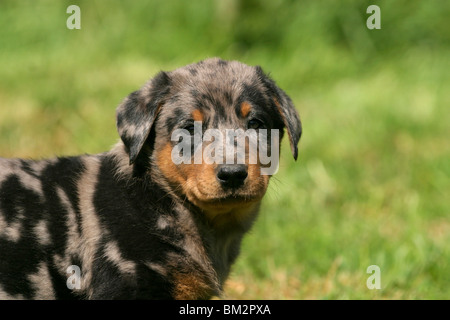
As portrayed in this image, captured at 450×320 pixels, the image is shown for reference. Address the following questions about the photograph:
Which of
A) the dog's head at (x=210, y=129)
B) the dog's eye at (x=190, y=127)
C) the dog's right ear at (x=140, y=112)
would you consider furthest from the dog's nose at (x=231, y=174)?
the dog's right ear at (x=140, y=112)

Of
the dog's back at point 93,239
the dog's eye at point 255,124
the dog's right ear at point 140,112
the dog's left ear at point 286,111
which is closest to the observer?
the dog's back at point 93,239

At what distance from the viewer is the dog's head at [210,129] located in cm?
415

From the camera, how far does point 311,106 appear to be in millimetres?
9805

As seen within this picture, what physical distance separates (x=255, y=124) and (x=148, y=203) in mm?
845

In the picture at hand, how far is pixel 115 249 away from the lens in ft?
13.5

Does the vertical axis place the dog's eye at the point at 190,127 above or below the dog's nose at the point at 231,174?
above

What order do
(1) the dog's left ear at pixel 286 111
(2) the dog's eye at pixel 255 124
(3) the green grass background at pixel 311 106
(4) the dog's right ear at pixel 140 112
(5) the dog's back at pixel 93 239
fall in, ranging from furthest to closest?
(3) the green grass background at pixel 311 106 < (1) the dog's left ear at pixel 286 111 < (2) the dog's eye at pixel 255 124 < (4) the dog's right ear at pixel 140 112 < (5) the dog's back at pixel 93 239

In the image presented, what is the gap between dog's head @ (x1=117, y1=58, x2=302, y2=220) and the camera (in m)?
4.15

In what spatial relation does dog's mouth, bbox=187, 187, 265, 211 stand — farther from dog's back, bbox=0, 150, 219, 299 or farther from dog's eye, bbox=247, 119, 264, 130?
dog's eye, bbox=247, 119, 264, 130

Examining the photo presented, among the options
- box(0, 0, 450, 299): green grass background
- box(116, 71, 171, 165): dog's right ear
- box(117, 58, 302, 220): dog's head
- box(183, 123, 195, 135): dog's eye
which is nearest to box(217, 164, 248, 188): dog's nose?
box(117, 58, 302, 220): dog's head

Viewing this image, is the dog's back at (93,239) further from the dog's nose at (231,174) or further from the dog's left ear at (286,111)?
the dog's left ear at (286,111)

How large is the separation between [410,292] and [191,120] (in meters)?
2.34

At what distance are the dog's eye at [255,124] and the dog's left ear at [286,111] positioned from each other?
0.22m

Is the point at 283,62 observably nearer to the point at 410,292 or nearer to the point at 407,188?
the point at 407,188
